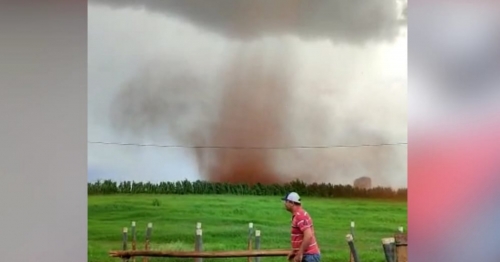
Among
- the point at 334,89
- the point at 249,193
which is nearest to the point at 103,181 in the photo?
the point at 249,193

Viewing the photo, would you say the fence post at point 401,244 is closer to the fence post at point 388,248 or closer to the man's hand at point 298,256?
the fence post at point 388,248

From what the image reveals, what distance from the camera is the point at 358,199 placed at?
3393 mm

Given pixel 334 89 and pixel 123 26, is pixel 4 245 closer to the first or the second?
pixel 123 26

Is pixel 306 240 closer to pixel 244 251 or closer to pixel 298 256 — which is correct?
pixel 298 256

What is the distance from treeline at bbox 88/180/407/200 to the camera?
3357 mm

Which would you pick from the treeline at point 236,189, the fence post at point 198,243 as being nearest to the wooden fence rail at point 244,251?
the fence post at point 198,243

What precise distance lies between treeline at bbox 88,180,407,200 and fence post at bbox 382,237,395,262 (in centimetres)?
24

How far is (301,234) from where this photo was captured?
3305 mm

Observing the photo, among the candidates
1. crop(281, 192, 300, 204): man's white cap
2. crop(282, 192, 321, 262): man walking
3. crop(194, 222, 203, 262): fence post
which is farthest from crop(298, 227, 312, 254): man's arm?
crop(194, 222, 203, 262): fence post

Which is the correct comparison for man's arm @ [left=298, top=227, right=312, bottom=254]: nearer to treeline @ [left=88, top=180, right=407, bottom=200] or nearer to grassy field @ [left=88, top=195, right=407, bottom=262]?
grassy field @ [left=88, top=195, right=407, bottom=262]

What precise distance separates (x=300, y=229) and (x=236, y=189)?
0.42 m

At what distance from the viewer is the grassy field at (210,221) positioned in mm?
3336

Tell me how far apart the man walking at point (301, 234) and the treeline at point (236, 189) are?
71 millimetres

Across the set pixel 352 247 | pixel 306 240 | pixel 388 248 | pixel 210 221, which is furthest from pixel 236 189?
pixel 388 248
